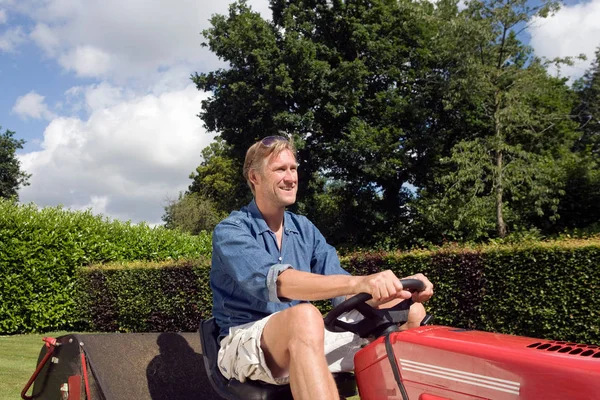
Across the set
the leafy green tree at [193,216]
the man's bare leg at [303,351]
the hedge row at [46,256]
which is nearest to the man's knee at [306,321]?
the man's bare leg at [303,351]

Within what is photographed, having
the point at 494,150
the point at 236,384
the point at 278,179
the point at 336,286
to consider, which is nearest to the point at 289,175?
the point at 278,179

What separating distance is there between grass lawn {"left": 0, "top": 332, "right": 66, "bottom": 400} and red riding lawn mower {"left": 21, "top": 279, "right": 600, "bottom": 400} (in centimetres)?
352

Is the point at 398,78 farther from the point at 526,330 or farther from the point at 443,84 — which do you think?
the point at 526,330

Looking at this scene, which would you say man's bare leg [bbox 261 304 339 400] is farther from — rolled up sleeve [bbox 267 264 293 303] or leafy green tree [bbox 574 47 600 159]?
leafy green tree [bbox 574 47 600 159]

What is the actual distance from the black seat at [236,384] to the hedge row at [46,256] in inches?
449

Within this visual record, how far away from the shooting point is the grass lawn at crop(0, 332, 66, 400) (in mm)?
6551

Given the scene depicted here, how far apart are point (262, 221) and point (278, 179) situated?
230 millimetres

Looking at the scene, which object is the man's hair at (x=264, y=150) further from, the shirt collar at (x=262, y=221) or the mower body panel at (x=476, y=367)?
the mower body panel at (x=476, y=367)

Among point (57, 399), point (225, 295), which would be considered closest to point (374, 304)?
point (225, 295)

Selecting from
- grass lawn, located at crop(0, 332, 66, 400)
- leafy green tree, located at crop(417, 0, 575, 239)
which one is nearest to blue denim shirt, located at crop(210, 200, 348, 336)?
grass lawn, located at crop(0, 332, 66, 400)

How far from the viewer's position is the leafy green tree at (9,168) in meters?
37.4

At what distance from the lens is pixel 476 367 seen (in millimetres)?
1922

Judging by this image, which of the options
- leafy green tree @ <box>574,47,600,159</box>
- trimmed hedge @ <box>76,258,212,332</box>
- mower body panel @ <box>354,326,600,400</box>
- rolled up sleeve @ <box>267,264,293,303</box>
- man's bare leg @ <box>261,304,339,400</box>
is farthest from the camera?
leafy green tree @ <box>574,47,600,159</box>

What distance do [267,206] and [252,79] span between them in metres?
23.0
